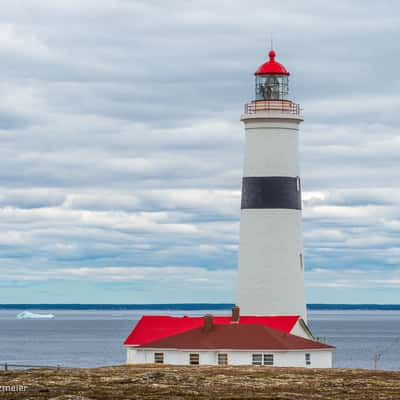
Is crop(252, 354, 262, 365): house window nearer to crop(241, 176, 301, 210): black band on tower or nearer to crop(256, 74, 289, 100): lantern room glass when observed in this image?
crop(241, 176, 301, 210): black band on tower

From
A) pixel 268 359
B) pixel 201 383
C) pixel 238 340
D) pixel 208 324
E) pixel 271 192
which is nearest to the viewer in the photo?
pixel 201 383

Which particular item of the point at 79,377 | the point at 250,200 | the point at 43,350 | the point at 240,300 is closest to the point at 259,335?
the point at 240,300

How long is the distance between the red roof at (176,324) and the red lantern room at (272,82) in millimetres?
10818

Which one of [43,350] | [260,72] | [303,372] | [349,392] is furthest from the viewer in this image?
A: [43,350]

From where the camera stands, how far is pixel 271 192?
5631cm

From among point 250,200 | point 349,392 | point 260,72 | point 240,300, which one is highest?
point 260,72

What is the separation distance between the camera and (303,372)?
49000 millimetres

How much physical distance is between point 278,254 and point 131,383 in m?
14.2

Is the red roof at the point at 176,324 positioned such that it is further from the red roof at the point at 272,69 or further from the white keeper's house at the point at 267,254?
the red roof at the point at 272,69

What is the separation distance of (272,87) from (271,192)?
5469 millimetres

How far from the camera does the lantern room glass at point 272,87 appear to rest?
190ft

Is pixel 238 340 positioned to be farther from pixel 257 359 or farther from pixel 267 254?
pixel 267 254

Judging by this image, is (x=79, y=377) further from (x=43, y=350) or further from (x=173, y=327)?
(x=43, y=350)

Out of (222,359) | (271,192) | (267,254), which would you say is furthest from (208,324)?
(271,192)
